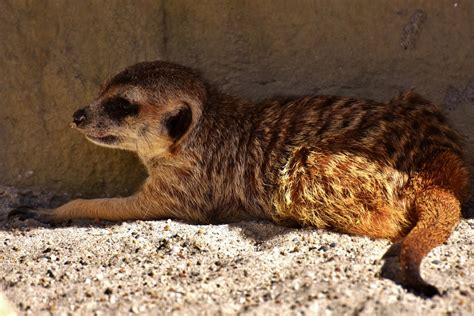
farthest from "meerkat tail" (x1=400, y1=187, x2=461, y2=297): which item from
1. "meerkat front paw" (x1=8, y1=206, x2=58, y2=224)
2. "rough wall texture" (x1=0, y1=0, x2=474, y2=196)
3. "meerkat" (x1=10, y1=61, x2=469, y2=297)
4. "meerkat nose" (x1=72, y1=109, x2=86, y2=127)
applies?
"meerkat front paw" (x1=8, y1=206, x2=58, y2=224)

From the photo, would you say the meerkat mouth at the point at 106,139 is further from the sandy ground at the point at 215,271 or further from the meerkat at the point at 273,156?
the sandy ground at the point at 215,271

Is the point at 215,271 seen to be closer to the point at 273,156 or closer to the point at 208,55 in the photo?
the point at 273,156

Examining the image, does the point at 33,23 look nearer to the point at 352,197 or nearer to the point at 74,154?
the point at 74,154

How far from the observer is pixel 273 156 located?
2664mm

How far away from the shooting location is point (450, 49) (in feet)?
9.47

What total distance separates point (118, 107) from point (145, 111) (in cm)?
11

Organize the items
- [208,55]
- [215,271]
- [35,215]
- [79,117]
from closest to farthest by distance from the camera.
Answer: [215,271] < [79,117] < [35,215] < [208,55]

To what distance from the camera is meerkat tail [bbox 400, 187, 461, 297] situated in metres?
1.88

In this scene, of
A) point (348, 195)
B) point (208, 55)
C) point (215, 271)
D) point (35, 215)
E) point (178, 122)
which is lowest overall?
point (35, 215)

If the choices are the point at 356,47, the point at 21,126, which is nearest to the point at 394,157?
the point at 356,47

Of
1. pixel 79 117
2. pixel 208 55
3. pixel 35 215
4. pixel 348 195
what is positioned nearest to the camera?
pixel 348 195

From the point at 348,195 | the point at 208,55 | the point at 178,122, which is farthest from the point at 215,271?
the point at 208,55

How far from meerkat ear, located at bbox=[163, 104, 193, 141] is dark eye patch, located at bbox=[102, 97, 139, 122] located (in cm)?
14

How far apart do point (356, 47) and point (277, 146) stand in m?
0.62
